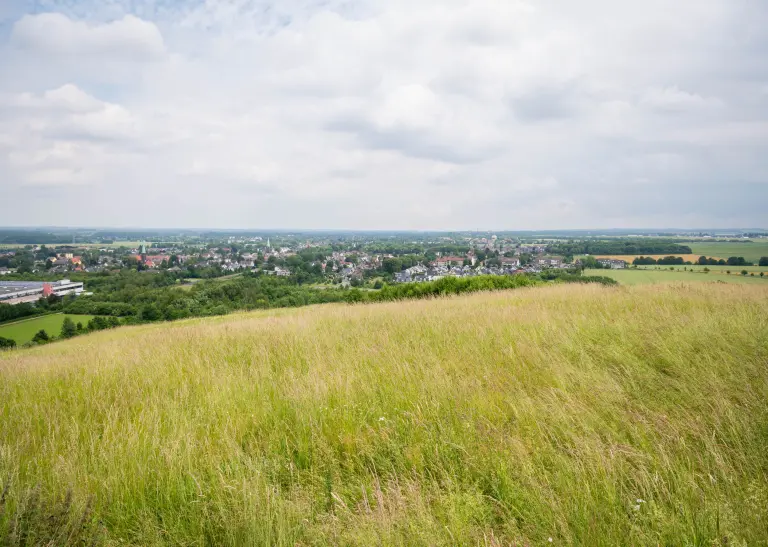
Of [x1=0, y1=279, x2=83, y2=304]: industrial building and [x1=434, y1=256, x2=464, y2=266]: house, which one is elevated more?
[x1=434, y1=256, x2=464, y2=266]: house

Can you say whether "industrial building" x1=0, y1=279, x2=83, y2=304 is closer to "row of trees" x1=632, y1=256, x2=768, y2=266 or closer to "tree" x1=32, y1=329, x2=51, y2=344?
"tree" x1=32, y1=329, x2=51, y2=344

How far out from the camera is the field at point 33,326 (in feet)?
113

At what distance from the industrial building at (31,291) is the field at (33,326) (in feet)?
16.6

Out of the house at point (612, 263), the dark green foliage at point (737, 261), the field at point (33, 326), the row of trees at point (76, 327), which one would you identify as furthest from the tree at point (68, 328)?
the dark green foliage at point (737, 261)

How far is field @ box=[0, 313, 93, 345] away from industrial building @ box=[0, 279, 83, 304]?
5.04 m

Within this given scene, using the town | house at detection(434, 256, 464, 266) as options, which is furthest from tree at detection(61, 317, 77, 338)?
house at detection(434, 256, 464, 266)

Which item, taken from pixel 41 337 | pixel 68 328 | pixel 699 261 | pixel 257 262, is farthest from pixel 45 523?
pixel 257 262

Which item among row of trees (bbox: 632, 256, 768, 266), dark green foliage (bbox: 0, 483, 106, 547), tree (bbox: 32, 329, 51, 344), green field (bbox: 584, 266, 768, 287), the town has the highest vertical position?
row of trees (bbox: 632, 256, 768, 266)

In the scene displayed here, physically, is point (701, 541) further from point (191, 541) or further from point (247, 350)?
point (247, 350)

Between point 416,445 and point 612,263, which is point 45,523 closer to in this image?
point 416,445

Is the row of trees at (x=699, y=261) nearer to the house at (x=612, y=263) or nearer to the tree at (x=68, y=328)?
the house at (x=612, y=263)

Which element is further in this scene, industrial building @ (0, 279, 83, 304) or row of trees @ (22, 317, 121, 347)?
industrial building @ (0, 279, 83, 304)

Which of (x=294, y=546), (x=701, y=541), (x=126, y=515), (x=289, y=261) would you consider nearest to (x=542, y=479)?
(x=701, y=541)

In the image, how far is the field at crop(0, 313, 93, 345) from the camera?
113 feet
